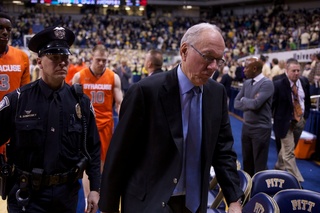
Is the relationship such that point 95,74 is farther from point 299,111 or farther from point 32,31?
point 32,31

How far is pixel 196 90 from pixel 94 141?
88 centimetres

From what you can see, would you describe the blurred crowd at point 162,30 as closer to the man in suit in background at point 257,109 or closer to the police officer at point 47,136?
the man in suit in background at point 257,109

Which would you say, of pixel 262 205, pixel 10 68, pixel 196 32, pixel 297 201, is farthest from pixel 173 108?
pixel 10 68

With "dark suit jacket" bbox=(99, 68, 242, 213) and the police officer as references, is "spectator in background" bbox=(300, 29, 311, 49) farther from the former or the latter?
"dark suit jacket" bbox=(99, 68, 242, 213)

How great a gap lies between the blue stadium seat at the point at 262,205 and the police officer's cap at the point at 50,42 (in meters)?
1.70

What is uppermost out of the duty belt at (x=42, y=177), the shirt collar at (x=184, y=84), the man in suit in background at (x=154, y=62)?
the shirt collar at (x=184, y=84)

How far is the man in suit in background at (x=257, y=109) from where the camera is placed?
198 inches

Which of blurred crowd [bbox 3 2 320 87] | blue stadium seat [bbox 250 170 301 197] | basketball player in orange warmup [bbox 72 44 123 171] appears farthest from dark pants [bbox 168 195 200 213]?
blurred crowd [bbox 3 2 320 87]

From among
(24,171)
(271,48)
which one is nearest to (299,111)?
(24,171)

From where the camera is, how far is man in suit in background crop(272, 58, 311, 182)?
5.77 m

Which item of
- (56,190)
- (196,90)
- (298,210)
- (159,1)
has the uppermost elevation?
(159,1)

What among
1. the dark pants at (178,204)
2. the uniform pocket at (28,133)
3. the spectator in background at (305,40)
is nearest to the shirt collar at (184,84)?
the dark pants at (178,204)

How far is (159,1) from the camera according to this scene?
37.3m

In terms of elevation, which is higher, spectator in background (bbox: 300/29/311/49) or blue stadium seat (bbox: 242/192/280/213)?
spectator in background (bbox: 300/29/311/49)
